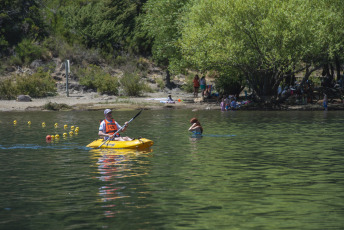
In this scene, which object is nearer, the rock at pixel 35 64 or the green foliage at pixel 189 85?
the green foliage at pixel 189 85

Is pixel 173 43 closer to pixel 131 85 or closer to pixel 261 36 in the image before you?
pixel 131 85

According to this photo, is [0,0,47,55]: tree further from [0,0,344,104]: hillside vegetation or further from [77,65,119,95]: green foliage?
[77,65,119,95]: green foliage

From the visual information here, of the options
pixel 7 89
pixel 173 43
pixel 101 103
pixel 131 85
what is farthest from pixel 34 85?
pixel 173 43

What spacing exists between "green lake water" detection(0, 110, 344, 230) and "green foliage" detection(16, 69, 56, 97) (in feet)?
73.0

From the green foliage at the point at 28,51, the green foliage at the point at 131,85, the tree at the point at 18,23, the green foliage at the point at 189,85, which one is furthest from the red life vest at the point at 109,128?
the tree at the point at 18,23

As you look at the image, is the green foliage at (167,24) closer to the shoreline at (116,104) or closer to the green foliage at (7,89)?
the shoreline at (116,104)

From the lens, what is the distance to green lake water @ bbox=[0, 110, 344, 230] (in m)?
10.1

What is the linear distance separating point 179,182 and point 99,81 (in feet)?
121

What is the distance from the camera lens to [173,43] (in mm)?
46219

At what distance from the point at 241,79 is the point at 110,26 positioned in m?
16.8

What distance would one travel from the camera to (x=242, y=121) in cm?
3262

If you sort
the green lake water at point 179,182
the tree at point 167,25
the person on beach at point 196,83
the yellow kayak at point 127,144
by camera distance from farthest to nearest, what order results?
the person on beach at point 196,83 < the tree at point 167,25 < the yellow kayak at point 127,144 < the green lake water at point 179,182

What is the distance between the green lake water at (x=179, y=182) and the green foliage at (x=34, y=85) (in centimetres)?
2226

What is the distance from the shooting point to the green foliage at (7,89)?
4712cm
